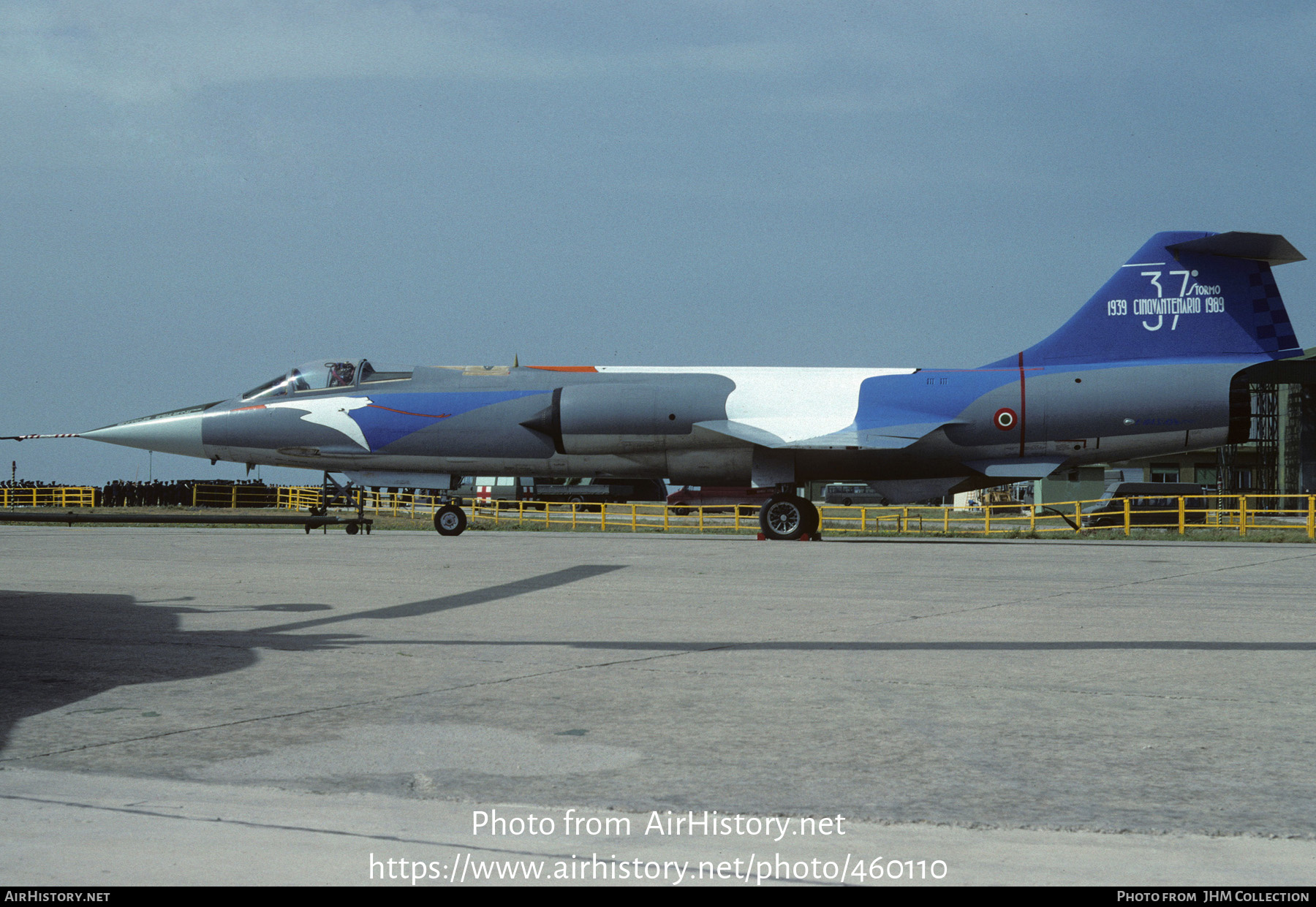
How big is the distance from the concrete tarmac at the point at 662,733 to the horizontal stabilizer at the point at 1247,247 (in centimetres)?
1126

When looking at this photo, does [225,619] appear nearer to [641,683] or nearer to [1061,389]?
[641,683]

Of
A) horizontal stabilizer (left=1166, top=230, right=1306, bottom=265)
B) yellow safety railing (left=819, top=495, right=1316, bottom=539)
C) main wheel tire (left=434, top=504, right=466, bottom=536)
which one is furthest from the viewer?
yellow safety railing (left=819, top=495, right=1316, bottom=539)

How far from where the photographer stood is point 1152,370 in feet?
68.5

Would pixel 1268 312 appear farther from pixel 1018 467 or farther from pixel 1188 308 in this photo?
pixel 1018 467

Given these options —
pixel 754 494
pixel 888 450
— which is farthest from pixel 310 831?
pixel 754 494

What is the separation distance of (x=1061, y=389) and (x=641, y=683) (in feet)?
55.9

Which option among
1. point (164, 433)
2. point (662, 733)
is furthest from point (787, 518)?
point (662, 733)

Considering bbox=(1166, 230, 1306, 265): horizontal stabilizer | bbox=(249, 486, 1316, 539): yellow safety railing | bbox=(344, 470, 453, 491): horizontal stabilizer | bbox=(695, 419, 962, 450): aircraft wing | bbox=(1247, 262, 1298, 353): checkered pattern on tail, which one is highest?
bbox=(1166, 230, 1306, 265): horizontal stabilizer

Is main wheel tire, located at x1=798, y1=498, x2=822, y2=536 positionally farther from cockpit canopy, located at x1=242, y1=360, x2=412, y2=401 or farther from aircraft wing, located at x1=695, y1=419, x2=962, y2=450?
cockpit canopy, located at x1=242, y1=360, x2=412, y2=401

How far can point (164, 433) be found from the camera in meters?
24.0

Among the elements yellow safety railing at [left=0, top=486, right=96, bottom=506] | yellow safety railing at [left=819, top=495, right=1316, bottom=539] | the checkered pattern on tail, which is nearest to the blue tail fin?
the checkered pattern on tail

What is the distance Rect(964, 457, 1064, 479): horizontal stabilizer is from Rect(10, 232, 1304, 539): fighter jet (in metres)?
0.03

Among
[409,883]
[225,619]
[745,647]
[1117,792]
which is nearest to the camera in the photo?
[409,883]

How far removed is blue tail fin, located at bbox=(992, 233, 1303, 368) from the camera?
2080cm
